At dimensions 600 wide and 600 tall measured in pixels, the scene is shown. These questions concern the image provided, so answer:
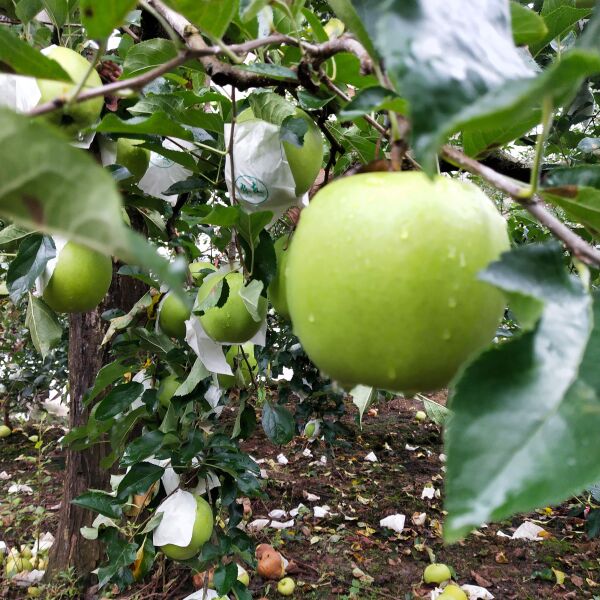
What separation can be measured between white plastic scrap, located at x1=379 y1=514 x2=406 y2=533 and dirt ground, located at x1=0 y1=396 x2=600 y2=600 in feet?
0.12

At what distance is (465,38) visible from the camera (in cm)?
30

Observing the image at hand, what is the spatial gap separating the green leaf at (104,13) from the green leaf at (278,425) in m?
1.05

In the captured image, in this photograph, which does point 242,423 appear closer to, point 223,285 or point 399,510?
point 223,285

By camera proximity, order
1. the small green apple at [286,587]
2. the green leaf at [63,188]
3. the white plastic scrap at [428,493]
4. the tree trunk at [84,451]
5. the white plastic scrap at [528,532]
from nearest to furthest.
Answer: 1. the green leaf at [63,188]
2. the tree trunk at [84,451]
3. the small green apple at [286,587]
4. the white plastic scrap at [528,532]
5. the white plastic scrap at [428,493]

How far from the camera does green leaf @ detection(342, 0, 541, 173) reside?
10.2 inches

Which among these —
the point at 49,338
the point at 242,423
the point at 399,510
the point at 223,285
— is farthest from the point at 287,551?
the point at 223,285

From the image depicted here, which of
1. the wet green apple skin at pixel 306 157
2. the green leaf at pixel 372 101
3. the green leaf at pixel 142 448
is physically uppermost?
the green leaf at pixel 372 101

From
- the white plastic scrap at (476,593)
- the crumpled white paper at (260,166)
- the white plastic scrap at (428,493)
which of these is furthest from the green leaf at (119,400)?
the white plastic scrap at (428,493)

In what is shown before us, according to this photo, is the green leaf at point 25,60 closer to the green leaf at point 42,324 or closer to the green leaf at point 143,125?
the green leaf at point 143,125

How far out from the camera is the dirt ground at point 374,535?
238 centimetres

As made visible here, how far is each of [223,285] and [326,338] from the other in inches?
18.8

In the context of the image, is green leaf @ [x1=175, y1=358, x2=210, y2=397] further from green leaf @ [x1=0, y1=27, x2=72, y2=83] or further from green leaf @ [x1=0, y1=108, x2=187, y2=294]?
green leaf @ [x1=0, y1=108, x2=187, y2=294]

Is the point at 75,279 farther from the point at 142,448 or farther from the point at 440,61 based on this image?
the point at 440,61

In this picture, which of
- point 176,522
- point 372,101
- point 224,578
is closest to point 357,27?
point 372,101
